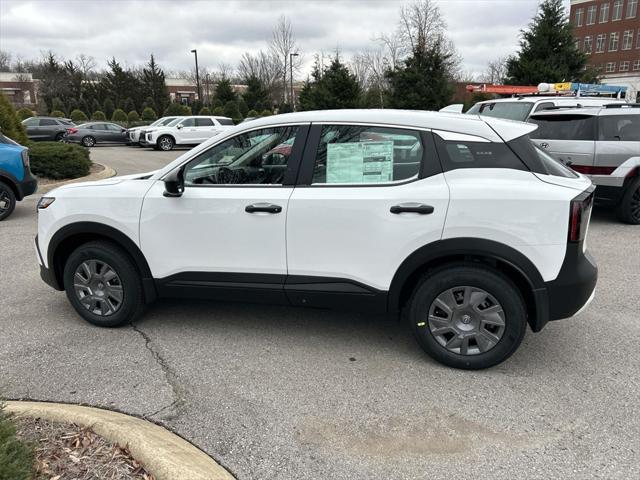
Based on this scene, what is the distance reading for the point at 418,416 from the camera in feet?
10.0

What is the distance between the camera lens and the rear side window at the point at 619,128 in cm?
794

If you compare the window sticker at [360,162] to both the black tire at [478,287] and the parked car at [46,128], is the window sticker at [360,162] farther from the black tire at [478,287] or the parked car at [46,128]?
the parked car at [46,128]

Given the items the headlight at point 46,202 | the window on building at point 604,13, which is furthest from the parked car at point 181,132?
the window on building at point 604,13

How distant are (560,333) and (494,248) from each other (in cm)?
139

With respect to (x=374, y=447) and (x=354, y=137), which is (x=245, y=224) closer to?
(x=354, y=137)

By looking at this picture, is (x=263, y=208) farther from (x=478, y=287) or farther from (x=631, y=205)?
(x=631, y=205)

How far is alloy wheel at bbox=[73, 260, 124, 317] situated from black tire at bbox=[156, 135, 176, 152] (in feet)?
71.9

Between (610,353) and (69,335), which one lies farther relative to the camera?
(69,335)

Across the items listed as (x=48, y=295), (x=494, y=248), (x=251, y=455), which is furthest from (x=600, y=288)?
(x=48, y=295)

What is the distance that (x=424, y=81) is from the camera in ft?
82.0

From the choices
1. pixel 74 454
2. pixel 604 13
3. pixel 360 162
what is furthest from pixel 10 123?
pixel 604 13

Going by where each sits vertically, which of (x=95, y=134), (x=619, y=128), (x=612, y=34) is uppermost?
(x=612, y=34)

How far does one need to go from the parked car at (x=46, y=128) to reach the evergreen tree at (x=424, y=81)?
18.0m

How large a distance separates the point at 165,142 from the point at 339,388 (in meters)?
23.6
